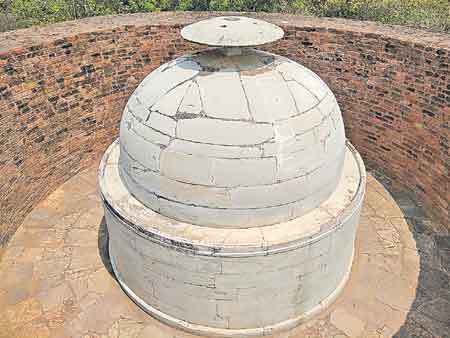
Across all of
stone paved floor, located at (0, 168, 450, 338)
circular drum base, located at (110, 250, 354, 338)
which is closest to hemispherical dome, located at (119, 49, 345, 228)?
circular drum base, located at (110, 250, 354, 338)

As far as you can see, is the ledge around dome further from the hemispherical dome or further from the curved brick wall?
the curved brick wall

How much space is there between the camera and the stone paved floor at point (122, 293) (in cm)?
546

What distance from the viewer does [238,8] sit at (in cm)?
1320

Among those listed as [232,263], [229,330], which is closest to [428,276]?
[229,330]

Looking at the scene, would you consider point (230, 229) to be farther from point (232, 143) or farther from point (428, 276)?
point (428, 276)

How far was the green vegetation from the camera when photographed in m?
12.0

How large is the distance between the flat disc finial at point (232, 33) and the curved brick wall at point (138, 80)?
10.4 ft

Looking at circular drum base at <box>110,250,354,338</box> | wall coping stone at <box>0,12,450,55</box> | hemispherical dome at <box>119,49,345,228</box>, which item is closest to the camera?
hemispherical dome at <box>119,49,345,228</box>

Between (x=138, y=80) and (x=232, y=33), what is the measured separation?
159 inches

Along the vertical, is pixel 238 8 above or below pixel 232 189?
above

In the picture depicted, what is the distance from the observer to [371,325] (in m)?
5.49

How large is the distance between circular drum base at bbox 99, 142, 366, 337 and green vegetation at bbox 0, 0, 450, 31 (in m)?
8.17

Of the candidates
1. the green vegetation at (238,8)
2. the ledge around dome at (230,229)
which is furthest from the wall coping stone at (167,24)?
the green vegetation at (238,8)

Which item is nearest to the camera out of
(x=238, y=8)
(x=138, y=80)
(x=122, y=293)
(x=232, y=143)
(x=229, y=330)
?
(x=232, y=143)
